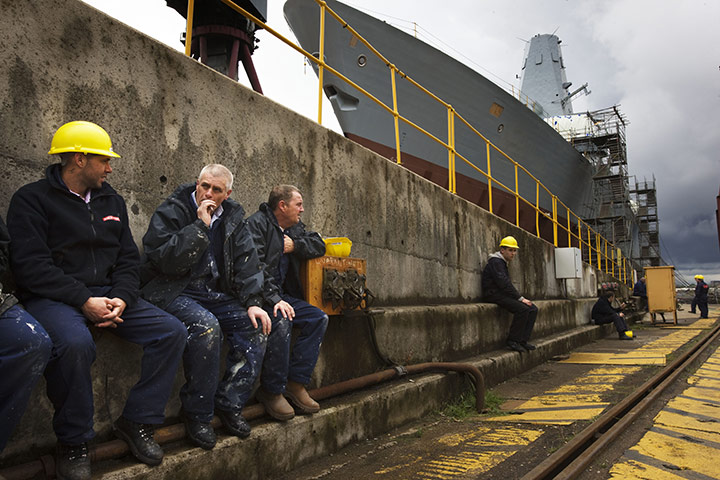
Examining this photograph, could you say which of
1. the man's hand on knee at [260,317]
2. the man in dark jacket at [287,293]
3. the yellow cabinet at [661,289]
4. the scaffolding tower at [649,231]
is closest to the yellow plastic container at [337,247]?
the man in dark jacket at [287,293]

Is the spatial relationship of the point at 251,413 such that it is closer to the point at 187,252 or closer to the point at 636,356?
the point at 187,252

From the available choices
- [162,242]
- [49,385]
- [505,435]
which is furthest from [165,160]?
[505,435]

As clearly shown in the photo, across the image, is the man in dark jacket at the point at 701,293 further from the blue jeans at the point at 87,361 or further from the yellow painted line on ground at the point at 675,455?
the blue jeans at the point at 87,361

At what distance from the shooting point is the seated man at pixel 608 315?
10562 millimetres

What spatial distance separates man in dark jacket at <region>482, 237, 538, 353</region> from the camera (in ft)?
21.3

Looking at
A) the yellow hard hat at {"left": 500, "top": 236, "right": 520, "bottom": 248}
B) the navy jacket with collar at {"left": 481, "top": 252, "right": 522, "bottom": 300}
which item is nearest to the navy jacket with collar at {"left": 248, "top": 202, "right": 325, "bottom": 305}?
the navy jacket with collar at {"left": 481, "top": 252, "right": 522, "bottom": 300}

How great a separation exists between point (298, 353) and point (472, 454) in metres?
1.30

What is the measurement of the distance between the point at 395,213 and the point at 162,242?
290cm

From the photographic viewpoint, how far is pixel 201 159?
2980mm

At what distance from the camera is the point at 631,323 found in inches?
602

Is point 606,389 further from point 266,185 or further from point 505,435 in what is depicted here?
point 266,185

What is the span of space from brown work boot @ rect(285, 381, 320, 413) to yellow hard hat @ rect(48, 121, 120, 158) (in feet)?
5.76

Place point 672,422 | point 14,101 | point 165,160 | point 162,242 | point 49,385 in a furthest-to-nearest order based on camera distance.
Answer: point 672,422, point 165,160, point 162,242, point 14,101, point 49,385

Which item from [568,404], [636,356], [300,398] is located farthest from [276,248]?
[636,356]
